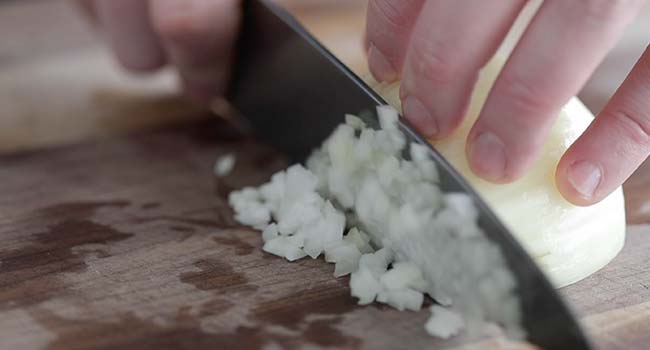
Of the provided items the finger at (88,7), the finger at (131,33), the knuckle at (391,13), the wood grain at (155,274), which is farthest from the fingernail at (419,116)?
the finger at (88,7)

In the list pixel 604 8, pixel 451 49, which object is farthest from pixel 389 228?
pixel 604 8

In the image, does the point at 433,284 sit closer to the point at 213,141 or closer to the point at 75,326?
the point at 75,326

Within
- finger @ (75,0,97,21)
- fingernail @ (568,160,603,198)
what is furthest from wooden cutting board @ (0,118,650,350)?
finger @ (75,0,97,21)

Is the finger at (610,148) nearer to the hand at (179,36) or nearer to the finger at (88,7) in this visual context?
the hand at (179,36)

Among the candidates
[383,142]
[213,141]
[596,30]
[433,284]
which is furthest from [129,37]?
[596,30]

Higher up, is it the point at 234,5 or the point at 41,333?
the point at 234,5

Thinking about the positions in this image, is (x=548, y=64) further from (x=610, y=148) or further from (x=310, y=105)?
(x=310, y=105)
